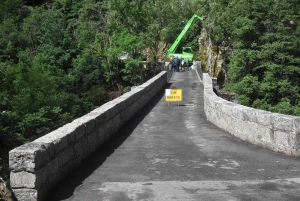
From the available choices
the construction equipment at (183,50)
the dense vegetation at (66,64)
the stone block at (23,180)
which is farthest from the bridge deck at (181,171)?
the construction equipment at (183,50)

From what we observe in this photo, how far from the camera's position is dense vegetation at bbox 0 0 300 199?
3054 centimetres

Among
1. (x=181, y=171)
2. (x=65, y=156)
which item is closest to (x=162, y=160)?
(x=181, y=171)

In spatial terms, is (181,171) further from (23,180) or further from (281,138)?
(23,180)

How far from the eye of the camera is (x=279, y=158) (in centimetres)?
815

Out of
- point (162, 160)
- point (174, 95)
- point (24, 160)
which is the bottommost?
point (162, 160)

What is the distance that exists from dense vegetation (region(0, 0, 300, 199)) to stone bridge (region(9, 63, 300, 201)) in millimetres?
11582

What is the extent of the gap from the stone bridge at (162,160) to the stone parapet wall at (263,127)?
0.02 m

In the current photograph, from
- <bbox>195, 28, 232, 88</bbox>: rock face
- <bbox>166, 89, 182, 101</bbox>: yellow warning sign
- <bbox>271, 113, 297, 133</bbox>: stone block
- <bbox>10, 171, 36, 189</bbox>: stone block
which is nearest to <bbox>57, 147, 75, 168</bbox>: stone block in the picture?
<bbox>10, 171, 36, 189</bbox>: stone block

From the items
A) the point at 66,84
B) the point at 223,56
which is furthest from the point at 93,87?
the point at 223,56

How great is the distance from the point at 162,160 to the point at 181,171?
3.27 ft

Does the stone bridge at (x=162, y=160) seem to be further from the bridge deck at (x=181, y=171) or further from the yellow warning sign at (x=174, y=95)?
the yellow warning sign at (x=174, y=95)

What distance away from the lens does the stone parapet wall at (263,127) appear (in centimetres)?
821

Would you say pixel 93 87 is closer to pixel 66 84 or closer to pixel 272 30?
pixel 66 84

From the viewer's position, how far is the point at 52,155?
6.14 meters
